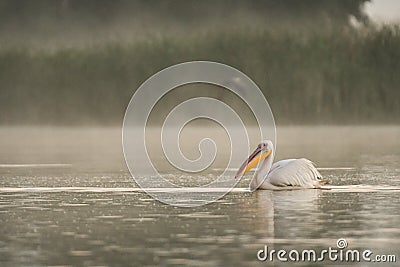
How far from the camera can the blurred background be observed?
59625 millimetres

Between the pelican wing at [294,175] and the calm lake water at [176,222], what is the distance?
0.22 meters

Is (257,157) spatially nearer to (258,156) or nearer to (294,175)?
(258,156)

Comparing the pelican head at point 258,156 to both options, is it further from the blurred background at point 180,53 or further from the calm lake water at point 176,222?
the blurred background at point 180,53

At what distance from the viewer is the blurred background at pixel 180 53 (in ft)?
196

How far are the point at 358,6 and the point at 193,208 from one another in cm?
4613

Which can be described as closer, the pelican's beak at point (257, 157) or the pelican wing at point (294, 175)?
the pelican wing at point (294, 175)

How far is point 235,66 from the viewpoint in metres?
62.6

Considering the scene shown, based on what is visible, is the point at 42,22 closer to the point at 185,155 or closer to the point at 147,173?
the point at 185,155

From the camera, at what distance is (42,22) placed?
222 feet

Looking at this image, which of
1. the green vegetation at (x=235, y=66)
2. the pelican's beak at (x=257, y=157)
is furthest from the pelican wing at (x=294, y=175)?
the green vegetation at (x=235, y=66)

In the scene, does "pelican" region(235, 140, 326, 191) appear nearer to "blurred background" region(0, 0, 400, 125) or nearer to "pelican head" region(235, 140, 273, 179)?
"pelican head" region(235, 140, 273, 179)

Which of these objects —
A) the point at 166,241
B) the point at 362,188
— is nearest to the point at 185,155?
the point at 362,188

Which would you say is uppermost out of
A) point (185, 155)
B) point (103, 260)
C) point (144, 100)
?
point (144, 100)

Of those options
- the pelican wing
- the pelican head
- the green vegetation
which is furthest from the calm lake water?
the green vegetation
